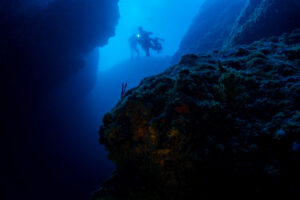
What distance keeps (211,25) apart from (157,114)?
19117 millimetres

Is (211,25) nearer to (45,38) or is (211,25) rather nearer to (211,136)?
(45,38)

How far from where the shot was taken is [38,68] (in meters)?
10.5

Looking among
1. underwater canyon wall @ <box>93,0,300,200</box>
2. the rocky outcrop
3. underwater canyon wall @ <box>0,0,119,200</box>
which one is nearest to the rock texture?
underwater canyon wall @ <box>93,0,300,200</box>

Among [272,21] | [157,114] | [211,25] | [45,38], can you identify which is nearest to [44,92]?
[45,38]

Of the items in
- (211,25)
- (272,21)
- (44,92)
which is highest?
(211,25)

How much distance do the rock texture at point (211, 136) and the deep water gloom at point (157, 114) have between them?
0.5 inches

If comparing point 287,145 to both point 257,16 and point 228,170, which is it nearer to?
point 228,170

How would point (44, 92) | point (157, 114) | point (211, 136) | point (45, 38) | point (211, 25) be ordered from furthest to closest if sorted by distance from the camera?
point (211, 25) → point (44, 92) → point (45, 38) → point (157, 114) → point (211, 136)

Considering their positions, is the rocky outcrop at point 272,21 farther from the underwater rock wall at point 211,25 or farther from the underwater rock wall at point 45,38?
the underwater rock wall at point 45,38

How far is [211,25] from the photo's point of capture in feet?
57.6

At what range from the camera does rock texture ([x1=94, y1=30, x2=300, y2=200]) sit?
5.05 ft

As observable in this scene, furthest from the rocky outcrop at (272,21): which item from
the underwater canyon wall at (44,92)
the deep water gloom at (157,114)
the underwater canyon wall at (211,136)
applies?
the underwater canyon wall at (44,92)

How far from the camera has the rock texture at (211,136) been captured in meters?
1.54

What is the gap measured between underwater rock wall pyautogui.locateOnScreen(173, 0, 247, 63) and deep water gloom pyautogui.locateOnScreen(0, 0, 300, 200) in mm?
204
